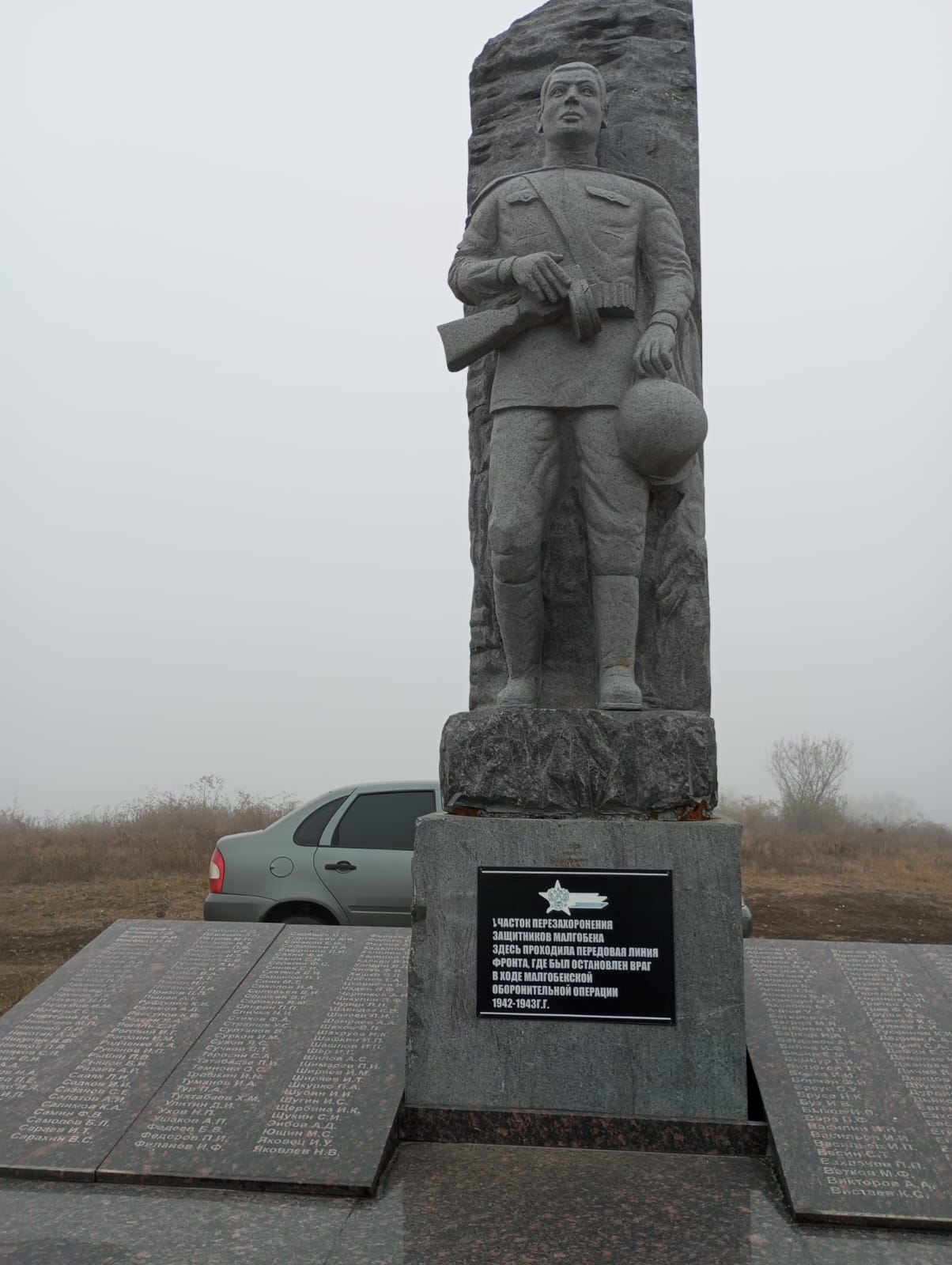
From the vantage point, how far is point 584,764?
3338 millimetres

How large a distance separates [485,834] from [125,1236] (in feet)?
4.62

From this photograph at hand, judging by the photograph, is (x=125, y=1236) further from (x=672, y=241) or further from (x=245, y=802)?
(x=245, y=802)

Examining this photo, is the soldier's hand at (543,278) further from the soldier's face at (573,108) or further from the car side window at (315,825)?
the car side window at (315,825)

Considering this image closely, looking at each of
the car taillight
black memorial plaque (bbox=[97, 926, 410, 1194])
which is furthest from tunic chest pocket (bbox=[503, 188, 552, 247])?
the car taillight

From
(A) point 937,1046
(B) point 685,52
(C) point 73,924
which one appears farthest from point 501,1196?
(C) point 73,924

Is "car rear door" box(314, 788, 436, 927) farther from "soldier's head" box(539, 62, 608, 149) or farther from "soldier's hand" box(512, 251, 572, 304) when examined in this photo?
"soldier's head" box(539, 62, 608, 149)

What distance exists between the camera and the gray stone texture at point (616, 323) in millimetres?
3826

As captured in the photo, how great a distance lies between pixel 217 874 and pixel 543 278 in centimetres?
339

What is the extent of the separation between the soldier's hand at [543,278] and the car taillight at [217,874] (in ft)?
10.6

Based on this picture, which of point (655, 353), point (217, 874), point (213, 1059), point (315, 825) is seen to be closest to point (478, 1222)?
point (213, 1059)

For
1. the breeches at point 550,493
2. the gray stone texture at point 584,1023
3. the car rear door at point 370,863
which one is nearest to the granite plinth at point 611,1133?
the gray stone texture at point 584,1023

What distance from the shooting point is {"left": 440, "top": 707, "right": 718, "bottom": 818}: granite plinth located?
3307 millimetres

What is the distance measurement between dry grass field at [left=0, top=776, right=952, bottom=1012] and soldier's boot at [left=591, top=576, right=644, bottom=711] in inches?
159

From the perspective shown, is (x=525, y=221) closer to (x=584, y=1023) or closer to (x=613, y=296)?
(x=613, y=296)
